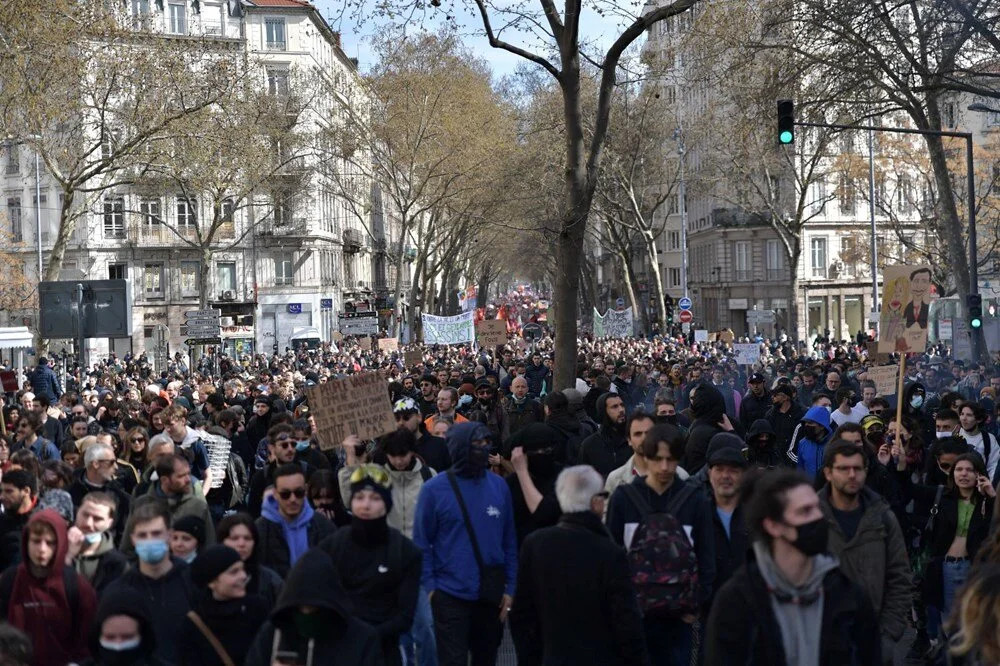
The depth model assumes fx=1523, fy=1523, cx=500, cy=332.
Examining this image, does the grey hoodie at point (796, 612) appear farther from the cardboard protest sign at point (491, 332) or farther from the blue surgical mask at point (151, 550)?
the cardboard protest sign at point (491, 332)

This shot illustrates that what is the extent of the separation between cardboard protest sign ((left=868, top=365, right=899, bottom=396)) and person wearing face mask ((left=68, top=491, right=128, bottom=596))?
1124cm

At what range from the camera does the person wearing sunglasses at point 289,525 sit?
23.6 ft

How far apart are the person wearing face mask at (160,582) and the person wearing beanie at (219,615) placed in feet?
0.55

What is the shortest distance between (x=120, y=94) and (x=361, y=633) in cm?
2791

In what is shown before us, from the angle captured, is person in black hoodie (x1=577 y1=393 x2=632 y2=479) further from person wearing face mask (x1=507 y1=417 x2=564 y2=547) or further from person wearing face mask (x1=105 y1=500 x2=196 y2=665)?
person wearing face mask (x1=105 y1=500 x2=196 y2=665)

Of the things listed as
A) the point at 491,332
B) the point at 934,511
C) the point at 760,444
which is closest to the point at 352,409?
the point at 760,444

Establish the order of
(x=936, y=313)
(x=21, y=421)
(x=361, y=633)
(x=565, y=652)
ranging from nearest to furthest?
(x=361, y=633) < (x=565, y=652) < (x=21, y=421) < (x=936, y=313)

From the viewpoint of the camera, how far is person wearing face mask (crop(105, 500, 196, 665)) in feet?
19.2

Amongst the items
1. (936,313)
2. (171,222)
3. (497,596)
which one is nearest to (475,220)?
(171,222)

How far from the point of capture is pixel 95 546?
267 inches

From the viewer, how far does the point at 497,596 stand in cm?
731

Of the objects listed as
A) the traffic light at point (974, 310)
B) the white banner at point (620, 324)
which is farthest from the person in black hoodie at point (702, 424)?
the white banner at point (620, 324)

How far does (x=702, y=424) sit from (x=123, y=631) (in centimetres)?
530

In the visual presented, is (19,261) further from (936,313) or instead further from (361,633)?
(361,633)
